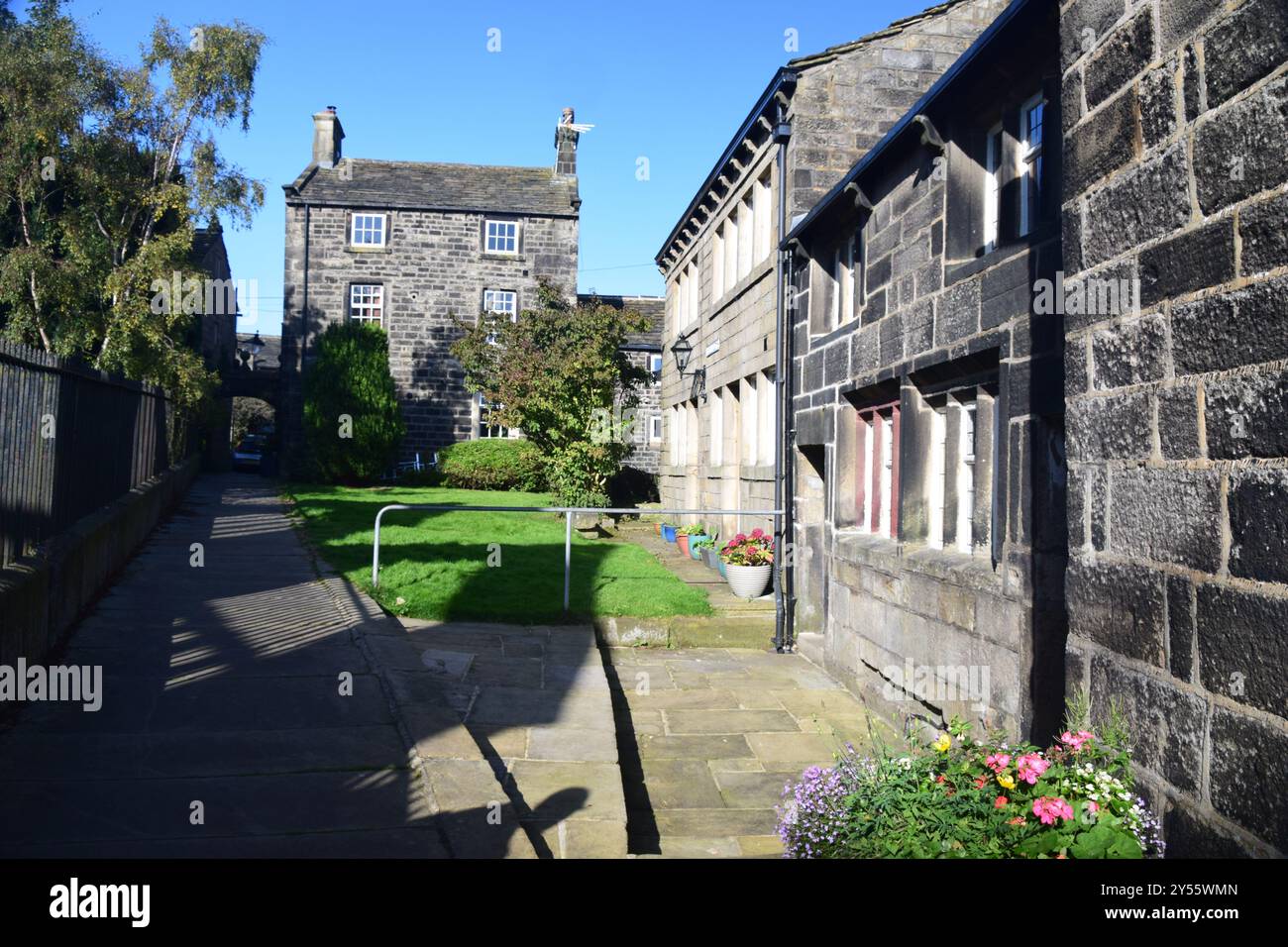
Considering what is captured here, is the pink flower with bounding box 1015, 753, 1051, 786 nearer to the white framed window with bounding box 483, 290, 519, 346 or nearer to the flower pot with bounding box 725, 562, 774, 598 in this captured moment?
the flower pot with bounding box 725, 562, 774, 598

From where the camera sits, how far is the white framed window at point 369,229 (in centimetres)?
3198

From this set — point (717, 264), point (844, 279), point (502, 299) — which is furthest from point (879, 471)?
point (502, 299)

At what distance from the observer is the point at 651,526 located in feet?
69.4

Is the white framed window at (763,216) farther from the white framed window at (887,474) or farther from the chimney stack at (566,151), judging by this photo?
the chimney stack at (566,151)

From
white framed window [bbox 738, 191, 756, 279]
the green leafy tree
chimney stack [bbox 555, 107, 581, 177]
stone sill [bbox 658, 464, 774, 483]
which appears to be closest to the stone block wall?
the green leafy tree

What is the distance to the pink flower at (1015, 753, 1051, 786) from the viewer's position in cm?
340

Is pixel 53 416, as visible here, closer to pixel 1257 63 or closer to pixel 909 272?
pixel 909 272

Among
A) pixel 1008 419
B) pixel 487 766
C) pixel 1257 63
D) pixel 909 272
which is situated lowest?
pixel 487 766

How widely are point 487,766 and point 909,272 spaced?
528cm

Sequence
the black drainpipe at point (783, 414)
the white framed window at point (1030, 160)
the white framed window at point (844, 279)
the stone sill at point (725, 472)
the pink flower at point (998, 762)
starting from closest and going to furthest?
the pink flower at point (998, 762) < the white framed window at point (1030, 160) < the white framed window at point (844, 279) < the black drainpipe at point (783, 414) < the stone sill at point (725, 472)

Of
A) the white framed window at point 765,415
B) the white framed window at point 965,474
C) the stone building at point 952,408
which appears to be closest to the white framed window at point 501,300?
the white framed window at point 765,415

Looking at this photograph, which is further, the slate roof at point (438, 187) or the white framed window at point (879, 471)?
the slate roof at point (438, 187)

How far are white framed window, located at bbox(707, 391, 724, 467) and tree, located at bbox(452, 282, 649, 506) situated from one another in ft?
12.2
